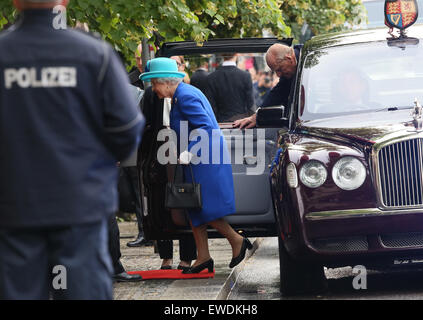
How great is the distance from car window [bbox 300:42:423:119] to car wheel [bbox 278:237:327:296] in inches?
46.7

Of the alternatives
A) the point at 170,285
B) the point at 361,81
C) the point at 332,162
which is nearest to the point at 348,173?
the point at 332,162

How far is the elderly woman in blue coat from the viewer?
8383mm

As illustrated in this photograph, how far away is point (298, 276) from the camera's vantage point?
7.71 metres

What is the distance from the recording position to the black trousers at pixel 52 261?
4.01 metres

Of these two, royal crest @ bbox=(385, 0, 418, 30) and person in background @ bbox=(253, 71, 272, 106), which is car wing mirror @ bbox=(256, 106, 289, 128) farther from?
person in background @ bbox=(253, 71, 272, 106)

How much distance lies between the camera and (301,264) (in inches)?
302

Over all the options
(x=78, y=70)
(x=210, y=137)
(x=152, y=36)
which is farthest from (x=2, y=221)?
(x=152, y=36)

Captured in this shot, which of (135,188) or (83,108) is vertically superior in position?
(83,108)

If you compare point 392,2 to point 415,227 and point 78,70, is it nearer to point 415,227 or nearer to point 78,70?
point 415,227

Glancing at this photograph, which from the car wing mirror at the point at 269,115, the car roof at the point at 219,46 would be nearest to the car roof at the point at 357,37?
the car roof at the point at 219,46

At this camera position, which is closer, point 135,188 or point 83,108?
point 83,108

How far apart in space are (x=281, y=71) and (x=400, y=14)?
3.78 feet

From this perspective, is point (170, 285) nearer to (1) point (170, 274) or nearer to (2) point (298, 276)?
(1) point (170, 274)
